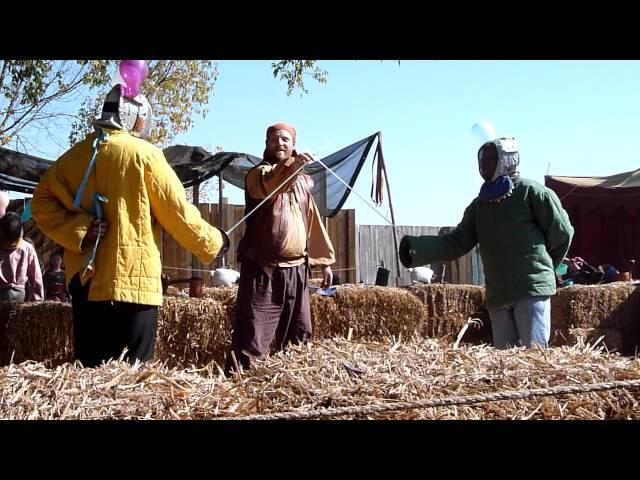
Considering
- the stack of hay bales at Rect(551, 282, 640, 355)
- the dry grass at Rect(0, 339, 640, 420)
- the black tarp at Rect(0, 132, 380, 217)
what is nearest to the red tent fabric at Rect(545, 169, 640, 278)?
the black tarp at Rect(0, 132, 380, 217)

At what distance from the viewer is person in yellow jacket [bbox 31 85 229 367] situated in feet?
11.0

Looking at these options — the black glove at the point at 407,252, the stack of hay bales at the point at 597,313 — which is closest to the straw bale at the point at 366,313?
the stack of hay bales at the point at 597,313

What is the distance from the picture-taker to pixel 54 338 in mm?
6113

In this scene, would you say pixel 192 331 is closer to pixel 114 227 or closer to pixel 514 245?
pixel 514 245

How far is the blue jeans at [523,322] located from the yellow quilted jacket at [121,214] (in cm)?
183

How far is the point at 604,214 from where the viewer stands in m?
A: 13.7

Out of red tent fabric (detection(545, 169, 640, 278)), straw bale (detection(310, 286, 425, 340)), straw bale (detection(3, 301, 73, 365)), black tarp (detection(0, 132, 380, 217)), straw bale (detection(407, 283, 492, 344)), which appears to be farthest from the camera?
red tent fabric (detection(545, 169, 640, 278))

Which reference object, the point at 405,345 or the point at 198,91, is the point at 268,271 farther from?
the point at 198,91

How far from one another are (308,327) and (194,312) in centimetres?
183

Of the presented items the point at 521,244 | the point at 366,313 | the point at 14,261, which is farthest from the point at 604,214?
the point at 14,261

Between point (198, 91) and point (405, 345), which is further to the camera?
point (198, 91)

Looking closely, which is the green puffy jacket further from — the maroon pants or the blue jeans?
the maroon pants
